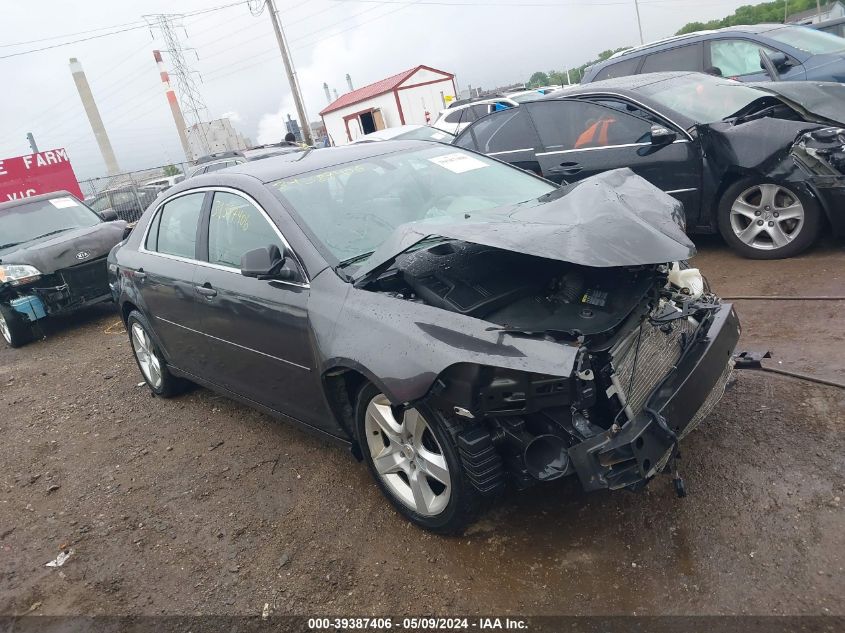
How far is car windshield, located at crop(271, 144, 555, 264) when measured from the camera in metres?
3.38

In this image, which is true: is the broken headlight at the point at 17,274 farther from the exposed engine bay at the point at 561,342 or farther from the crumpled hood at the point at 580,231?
the exposed engine bay at the point at 561,342

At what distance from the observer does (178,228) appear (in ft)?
14.6

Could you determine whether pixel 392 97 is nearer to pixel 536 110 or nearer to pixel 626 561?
pixel 536 110

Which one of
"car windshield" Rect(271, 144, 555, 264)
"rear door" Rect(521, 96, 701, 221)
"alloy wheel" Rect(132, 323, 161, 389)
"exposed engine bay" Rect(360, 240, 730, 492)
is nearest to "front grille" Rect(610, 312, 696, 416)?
"exposed engine bay" Rect(360, 240, 730, 492)

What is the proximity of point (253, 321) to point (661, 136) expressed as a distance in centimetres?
378

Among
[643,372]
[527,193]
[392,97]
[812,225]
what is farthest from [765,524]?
[392,97]

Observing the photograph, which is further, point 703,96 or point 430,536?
point 703,96

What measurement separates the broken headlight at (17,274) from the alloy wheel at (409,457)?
20.8 feet

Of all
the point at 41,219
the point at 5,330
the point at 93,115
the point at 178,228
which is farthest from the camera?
the point at 93,115

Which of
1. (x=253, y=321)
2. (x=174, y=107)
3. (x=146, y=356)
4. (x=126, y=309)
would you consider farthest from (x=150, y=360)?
(x=174, y=107)

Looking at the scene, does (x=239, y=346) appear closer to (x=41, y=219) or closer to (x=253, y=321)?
(x=253, y=321)

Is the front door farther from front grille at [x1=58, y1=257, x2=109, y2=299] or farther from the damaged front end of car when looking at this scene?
front grille at [x1=58, y1=257, x2=109, y2=299]

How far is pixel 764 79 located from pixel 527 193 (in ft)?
21.4

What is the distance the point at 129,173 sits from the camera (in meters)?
25.3
